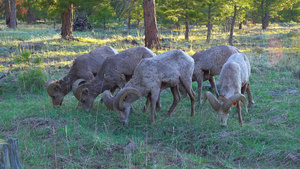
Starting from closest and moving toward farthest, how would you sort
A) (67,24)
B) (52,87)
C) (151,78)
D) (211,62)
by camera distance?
(151,78) < (52,87) < (211,62) < (67,24)

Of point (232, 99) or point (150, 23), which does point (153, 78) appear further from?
point (150, 23)

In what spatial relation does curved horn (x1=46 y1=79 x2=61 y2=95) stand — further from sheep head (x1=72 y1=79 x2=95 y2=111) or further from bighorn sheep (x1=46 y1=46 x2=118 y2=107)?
sheep head (x1=72 y1=79 x2=95 y2=111)

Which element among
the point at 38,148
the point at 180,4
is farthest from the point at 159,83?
the point at 180,4

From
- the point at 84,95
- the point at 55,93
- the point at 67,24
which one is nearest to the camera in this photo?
the point at 84,95

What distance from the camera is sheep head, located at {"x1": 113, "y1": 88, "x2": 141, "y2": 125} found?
6.75m

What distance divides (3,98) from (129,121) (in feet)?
16.8

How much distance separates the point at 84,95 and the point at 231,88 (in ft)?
13.2

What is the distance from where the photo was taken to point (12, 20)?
33.1 metres

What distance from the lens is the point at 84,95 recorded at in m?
8.36

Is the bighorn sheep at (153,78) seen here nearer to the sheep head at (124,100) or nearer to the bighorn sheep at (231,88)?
the sheep head at (124,100)

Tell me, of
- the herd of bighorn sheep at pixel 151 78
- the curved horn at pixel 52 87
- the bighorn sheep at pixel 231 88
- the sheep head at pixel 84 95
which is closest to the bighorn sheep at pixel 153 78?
the herd of bighorn sheep at pixel 151 78

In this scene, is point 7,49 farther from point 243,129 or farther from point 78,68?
point 243,129

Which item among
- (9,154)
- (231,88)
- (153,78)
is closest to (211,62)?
(231,88)

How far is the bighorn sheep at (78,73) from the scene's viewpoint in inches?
351
